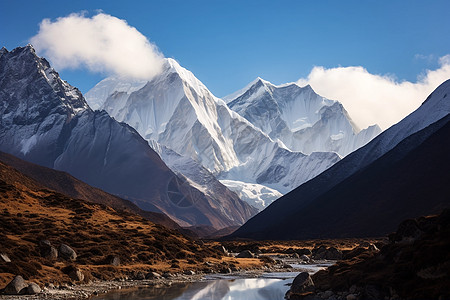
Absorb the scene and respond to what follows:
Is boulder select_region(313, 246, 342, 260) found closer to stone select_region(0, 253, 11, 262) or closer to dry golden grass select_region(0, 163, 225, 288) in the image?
dry golden grass select_region(0, 163, 225, 288)

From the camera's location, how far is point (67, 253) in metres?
79.1

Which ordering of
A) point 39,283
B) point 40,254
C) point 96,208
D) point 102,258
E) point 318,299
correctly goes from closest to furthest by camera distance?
point 318,299
point 39,283
point 40,254
point 102,258
point 96,208

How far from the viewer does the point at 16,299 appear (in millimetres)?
52938

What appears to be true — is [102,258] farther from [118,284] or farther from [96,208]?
[96,208]

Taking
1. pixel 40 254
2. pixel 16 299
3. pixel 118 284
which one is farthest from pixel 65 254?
pixel 16 299

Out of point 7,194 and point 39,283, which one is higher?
point 7,194

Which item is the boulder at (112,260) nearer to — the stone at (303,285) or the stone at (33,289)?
the stone at (33,289)

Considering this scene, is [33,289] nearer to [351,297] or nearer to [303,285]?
[303,285]

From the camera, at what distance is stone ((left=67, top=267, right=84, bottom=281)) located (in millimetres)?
68250

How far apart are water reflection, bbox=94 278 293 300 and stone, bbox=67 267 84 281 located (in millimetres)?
5614

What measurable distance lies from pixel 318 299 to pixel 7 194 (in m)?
72.8

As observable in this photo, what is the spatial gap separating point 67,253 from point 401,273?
46.3 m

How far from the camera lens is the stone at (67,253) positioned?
258ft

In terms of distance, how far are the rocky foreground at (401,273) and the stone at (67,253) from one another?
31128 millimetres
